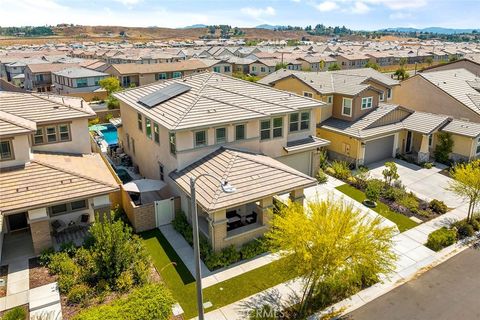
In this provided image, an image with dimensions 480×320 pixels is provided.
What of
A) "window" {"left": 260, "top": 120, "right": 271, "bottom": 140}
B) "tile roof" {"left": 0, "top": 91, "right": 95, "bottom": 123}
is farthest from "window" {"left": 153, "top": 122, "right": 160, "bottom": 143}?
"window" {"left": 260, "top": 120, "right": 271, "bottom": 140}

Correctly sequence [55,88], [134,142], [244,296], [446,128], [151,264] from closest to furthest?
1. [244,296]
2. [151,264]
3. [134,142]
4. [446,128]
5. [55,88]

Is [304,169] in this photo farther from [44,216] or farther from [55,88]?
[55,88]

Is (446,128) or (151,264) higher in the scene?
(446,128)

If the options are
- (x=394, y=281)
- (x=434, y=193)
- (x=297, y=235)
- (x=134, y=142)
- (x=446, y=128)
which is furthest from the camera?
(x=446, y=128)

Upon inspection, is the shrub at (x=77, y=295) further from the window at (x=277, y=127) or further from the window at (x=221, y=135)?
the window at (x=277, y=127)

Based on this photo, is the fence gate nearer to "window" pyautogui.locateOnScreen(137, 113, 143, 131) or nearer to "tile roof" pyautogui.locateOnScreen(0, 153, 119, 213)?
"tile roof" pyautogui.locateOnScreen(0, 153, 119, 213)

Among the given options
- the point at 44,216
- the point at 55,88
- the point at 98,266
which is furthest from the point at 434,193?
the point at 55,88

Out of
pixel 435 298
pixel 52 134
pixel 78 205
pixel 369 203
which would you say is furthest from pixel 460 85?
pixel 52 134
